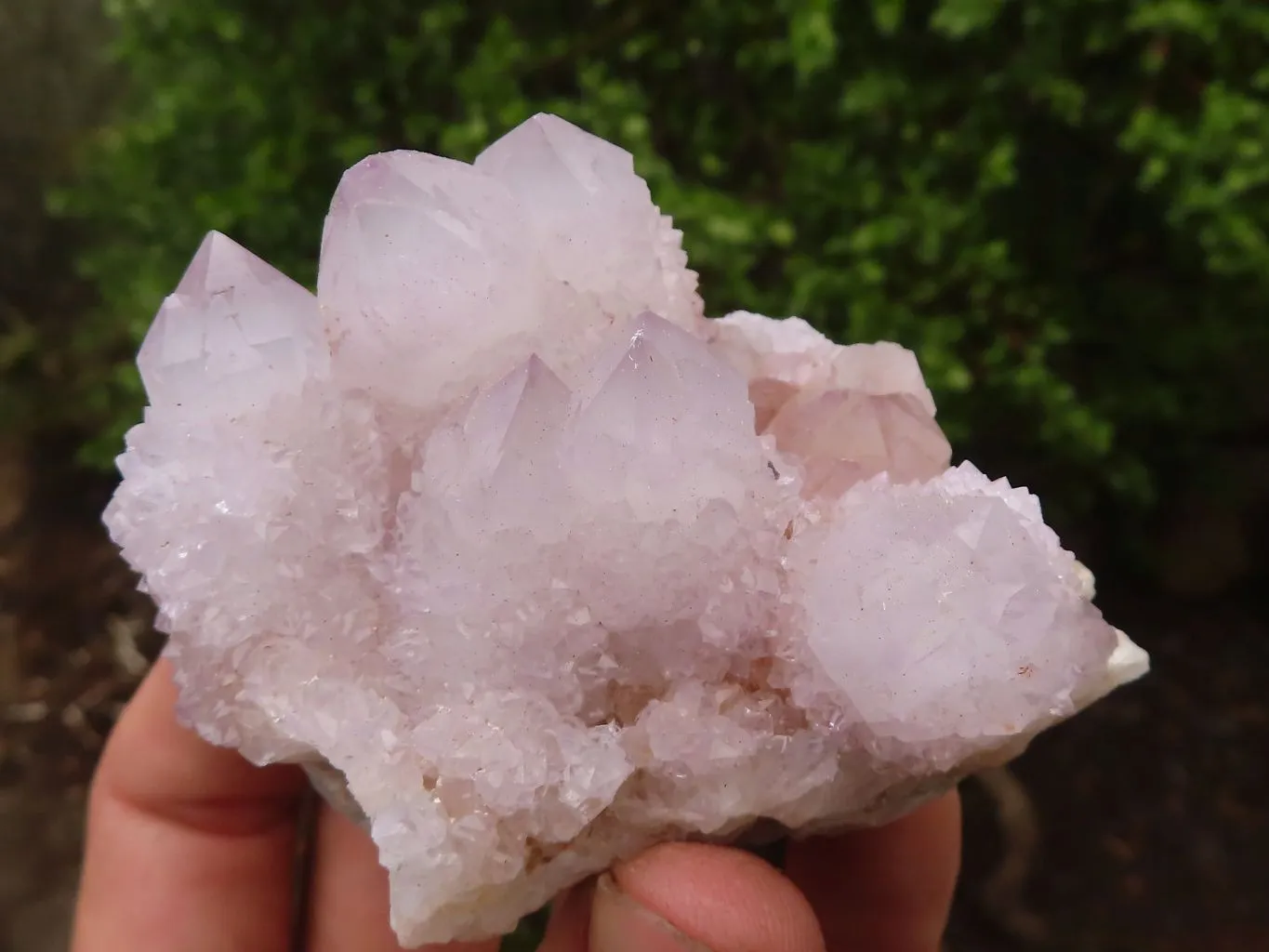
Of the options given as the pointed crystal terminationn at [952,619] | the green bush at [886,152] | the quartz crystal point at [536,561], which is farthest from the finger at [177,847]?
the green bush at [886,152]

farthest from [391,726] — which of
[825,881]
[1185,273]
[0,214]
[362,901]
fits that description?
[0,214]

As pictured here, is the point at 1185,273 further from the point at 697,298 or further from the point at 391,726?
the point at 391,726

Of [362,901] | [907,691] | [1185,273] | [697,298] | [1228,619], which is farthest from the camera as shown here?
[1228,619]

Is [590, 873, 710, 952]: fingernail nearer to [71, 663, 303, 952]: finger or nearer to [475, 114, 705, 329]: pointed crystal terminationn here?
[475, 114, 705, 329]: pointed crystal terminationn

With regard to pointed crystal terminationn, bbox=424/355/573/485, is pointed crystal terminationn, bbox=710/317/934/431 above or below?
below

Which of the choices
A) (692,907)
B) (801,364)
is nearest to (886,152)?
(801,364)

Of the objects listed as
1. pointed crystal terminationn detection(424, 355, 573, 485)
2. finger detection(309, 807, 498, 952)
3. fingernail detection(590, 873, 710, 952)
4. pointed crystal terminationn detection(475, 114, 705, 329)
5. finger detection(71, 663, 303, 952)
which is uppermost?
pointed crystal terminationn detection(475, 114, 705, 329)

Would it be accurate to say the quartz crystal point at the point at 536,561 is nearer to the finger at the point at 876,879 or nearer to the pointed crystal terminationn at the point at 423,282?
the pointed crystal terminationn at the point at 423,282

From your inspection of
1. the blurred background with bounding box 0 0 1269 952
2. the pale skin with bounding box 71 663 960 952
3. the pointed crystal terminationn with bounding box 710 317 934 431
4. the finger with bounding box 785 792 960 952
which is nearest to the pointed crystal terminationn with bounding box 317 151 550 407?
the pointed crystal terminationn with bounding box 710 317 934 431
